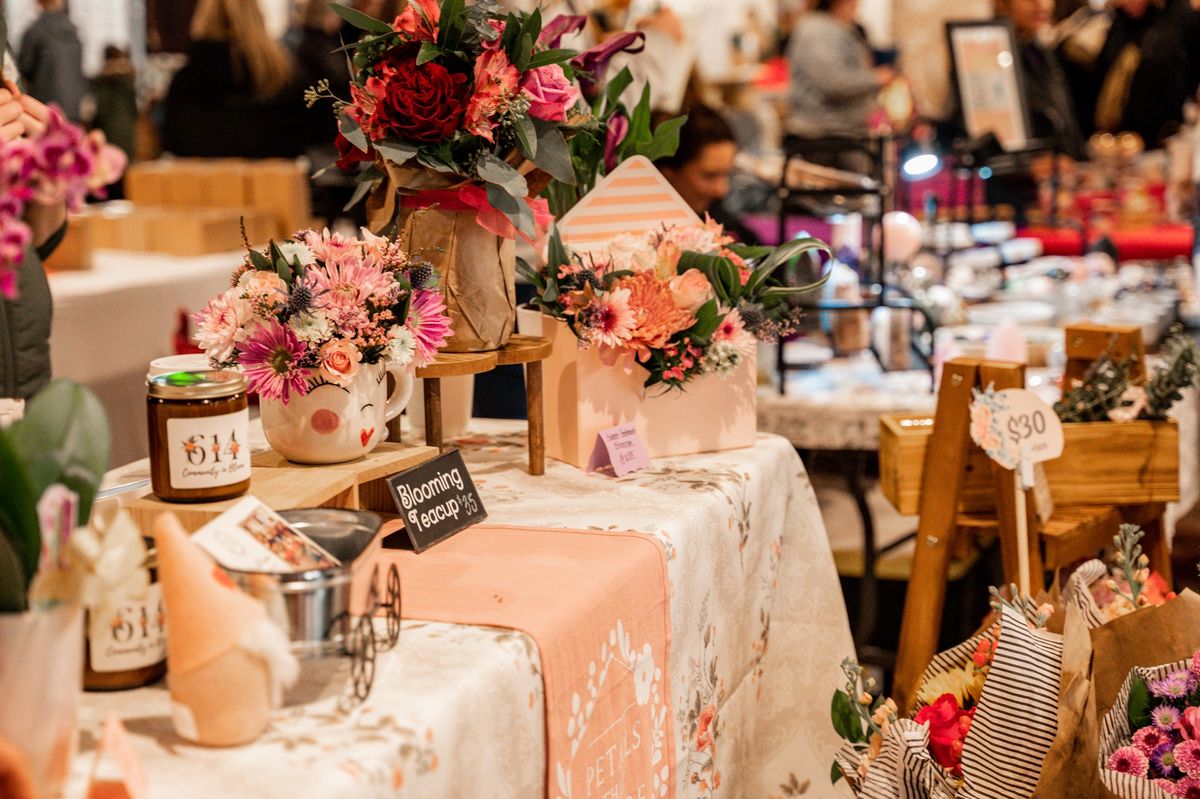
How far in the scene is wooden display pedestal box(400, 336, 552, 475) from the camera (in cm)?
158

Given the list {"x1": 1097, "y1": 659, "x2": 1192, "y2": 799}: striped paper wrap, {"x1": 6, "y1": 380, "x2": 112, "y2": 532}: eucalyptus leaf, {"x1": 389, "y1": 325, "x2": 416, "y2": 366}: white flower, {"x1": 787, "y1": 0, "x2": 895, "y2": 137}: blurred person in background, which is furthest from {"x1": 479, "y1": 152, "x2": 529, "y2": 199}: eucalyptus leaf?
{"x1": 787, "y1": 0, "x2": 895, "y2": 137}: blurred person in background

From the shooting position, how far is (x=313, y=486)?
1.32m

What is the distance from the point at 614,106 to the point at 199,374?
865 millimetres

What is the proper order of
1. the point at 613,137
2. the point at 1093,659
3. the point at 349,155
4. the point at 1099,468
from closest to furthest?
the point at 1093,659, the point at 349,155, the point at 613,137, the point at 1099,468

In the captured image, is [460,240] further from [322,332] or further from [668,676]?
[668,676]

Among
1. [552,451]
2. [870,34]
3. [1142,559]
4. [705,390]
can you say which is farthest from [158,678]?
[870,34]

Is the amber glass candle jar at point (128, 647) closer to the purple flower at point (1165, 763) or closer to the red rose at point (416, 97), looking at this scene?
the red rose at point (416, 97)

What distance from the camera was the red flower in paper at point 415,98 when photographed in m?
1.50

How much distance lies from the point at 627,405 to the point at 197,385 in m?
0.70

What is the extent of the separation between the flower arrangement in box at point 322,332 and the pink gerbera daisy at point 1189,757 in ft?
2.72

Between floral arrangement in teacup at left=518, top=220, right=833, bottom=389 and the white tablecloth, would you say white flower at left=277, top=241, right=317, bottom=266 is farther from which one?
the white tablecloth

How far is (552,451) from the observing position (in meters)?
1.81

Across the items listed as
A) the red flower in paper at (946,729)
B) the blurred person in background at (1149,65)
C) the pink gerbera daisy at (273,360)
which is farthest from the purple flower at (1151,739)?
the blurred person in background at (1149,65)

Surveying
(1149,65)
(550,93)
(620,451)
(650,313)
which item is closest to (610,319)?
(650,313)
